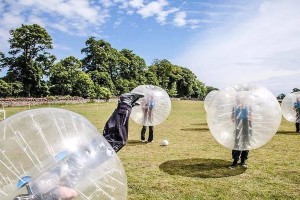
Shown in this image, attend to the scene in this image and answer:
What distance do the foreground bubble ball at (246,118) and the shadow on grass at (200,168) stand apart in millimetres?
918

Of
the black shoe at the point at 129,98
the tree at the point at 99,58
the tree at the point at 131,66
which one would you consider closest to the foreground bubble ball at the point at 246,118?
the black shoe at the point at 129,98

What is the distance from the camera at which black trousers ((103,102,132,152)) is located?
18.7 feet

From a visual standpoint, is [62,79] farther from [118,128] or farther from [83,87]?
[118,128]

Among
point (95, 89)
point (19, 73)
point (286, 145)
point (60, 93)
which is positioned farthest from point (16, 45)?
point (286, 145)

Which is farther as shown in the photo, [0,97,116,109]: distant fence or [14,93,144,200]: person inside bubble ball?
[0,97,116,109]: distant fence

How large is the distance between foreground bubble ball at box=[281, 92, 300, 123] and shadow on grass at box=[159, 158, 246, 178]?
829cm

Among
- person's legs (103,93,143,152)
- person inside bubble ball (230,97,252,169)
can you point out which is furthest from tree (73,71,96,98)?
person's legs (103,93,143,152)

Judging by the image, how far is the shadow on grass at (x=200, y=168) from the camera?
26.4 ft

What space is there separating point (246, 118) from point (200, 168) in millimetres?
2096

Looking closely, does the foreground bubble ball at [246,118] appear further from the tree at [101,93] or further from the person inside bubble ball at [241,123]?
the tree at [101,93]

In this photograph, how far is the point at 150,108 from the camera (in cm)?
1220

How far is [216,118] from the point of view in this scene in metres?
7.83

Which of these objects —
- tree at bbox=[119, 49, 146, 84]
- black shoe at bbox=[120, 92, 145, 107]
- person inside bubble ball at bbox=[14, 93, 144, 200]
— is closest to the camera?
person inside bubble ball at bbox=[14, 93, 144, 200]

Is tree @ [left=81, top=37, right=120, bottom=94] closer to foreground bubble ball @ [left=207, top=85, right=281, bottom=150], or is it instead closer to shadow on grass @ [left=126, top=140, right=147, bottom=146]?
shadow on grass @ [left=126, top=140, right=147, bottom=146]
